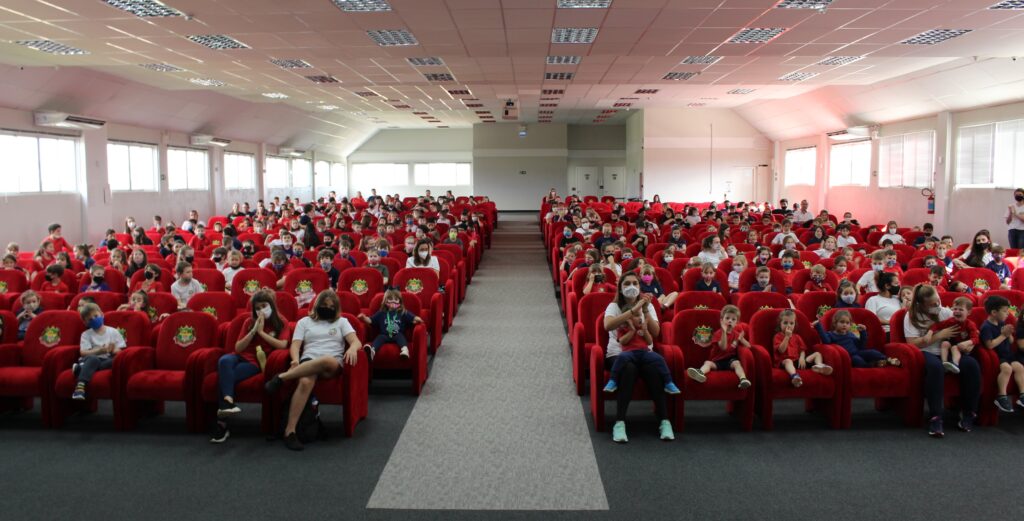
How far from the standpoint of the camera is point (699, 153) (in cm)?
2402

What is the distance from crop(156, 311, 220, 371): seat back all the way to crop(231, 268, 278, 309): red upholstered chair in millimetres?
2056

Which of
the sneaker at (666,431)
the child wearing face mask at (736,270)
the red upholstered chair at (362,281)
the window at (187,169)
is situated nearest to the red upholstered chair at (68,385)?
the red upholstered chair at (362,281)

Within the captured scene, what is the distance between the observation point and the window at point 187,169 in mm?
20203

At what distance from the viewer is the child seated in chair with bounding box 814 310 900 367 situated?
5684mm

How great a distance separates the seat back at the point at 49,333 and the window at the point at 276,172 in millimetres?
21929

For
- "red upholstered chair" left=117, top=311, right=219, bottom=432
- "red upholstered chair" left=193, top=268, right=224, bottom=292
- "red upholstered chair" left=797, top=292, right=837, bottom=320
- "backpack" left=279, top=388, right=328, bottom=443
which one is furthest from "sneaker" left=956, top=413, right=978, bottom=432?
"red upholstered chair" left=193, top=268, right=224, bottom=292

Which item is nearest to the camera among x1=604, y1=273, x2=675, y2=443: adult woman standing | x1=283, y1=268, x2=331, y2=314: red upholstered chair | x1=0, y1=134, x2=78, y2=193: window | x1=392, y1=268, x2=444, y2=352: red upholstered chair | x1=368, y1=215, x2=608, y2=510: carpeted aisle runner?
x1=368, y1=215, x2=608, y2=510: carpeted aisle runner

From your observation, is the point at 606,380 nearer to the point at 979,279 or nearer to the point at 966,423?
the point at 966,423

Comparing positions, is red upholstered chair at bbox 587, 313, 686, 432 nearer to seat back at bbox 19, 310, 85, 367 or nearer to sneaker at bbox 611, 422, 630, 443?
sneaker at bbox 611, 422, 630, 443

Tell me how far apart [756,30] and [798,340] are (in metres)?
6.06

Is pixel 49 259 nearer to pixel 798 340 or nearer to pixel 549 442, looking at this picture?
pixel 549 442

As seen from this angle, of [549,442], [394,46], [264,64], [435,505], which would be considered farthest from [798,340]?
[264,64]

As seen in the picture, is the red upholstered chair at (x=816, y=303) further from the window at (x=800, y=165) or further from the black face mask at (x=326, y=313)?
the window at (x=800, y=165)

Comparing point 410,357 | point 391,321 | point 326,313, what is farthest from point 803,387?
point 326,313
